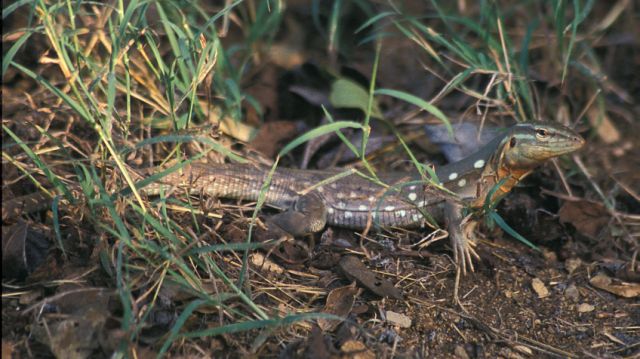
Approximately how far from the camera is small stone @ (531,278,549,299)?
4.34 m

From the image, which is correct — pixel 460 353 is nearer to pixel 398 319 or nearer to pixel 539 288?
pixel 398 319

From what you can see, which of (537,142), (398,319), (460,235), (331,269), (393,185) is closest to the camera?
(398,319)

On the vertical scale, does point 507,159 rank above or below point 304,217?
above

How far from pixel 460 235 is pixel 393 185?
1.83 feet

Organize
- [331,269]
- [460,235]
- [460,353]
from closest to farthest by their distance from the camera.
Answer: [460,353] → [331,269] → [460,235]

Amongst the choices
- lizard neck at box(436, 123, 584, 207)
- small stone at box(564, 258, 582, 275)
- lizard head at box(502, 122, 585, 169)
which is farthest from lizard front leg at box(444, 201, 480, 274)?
small stone at box(564, 258, 582, 275)

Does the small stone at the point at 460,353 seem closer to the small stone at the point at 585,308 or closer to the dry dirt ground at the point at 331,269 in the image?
the dry dirt ground at the point at 331,269

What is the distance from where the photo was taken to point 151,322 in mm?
3445

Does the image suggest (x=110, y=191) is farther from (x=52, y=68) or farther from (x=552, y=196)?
(x=552, y=196)

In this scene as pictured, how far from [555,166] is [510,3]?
2.74m

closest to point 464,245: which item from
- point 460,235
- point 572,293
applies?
point 460,235

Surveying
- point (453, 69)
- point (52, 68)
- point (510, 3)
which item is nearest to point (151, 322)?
point (52, 68)

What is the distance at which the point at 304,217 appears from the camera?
194 inches

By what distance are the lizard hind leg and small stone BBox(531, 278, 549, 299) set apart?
1507 mm
